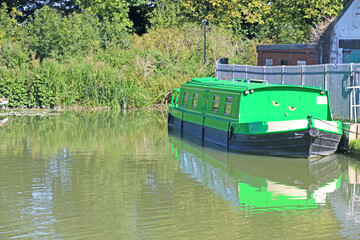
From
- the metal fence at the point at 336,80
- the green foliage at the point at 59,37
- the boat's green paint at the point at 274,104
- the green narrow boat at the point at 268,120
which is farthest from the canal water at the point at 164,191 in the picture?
the green foliage at the point at 59,37

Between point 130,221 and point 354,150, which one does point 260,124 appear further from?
point 130,221

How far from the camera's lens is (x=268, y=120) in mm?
19938

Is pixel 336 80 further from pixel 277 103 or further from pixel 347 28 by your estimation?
pixel 347 28

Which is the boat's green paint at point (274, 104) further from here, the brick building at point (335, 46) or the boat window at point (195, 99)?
the brick building at point (335, 46)

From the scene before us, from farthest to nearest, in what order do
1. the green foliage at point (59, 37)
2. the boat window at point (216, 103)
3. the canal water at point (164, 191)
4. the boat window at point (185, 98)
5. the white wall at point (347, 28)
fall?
the green foliage at point (59, 37) < the white wall at point (347, 28) < the boat window at point (185, 98) < the boat window at point (216, 103) < the canal water at point (164, 191)

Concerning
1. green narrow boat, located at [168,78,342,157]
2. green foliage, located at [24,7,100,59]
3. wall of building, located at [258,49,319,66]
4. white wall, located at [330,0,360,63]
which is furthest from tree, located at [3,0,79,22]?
green narrow boat, located at [168,78,342,157]

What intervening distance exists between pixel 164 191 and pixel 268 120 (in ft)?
20.6

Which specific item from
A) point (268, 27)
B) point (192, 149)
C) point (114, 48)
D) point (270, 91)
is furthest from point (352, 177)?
point (268, 27)

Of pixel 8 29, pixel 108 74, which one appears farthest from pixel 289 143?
pixel 8 29

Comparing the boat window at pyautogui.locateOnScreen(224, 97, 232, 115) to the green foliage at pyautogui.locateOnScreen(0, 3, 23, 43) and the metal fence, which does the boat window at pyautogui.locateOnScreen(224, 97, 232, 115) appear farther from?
the green foliage at pyautogui.locateOnScreen(0, 3, 23, 43)

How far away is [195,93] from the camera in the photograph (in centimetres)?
2436

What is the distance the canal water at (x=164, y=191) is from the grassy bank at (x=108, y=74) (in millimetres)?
10291

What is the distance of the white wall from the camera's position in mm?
27859

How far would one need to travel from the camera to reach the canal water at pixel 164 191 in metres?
11.5
